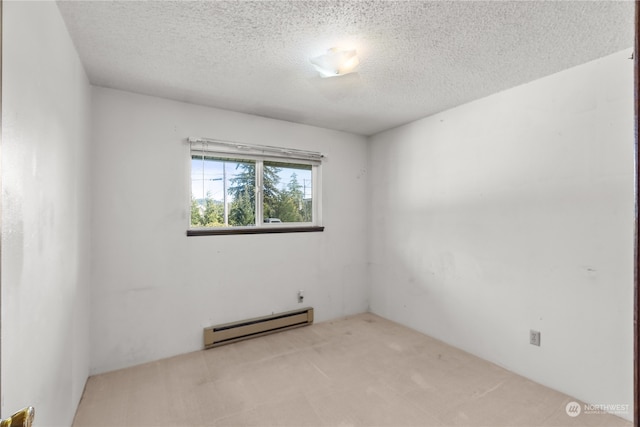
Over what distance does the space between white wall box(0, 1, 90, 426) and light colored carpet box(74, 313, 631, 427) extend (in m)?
0.37

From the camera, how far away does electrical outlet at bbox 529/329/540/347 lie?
7.18 feet

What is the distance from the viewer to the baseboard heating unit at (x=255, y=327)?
2697 millimetres

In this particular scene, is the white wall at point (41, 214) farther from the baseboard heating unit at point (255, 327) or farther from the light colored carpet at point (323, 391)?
the baseboard heating unit at point (255, 327)

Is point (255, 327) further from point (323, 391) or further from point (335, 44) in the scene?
point (335, 44)

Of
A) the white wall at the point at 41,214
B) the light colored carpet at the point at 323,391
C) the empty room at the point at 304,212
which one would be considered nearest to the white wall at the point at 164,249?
the empty room at the point at 304,212

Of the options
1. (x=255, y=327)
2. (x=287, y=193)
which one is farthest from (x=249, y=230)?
(x=255, y=327)

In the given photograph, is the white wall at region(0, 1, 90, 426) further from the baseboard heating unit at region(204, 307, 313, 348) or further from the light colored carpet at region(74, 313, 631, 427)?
the baseboard heating unit at region(204, 307, 313, 348)

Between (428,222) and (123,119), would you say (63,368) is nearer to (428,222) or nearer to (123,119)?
(123,119)

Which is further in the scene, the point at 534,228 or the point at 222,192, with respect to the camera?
the point at 222,192

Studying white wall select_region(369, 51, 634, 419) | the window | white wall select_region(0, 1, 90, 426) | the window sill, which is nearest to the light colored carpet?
white wall select_region(369, 51, 634, 419)

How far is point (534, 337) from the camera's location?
7.24 feet

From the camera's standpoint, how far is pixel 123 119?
2.39 m

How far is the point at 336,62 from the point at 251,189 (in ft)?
5.11
